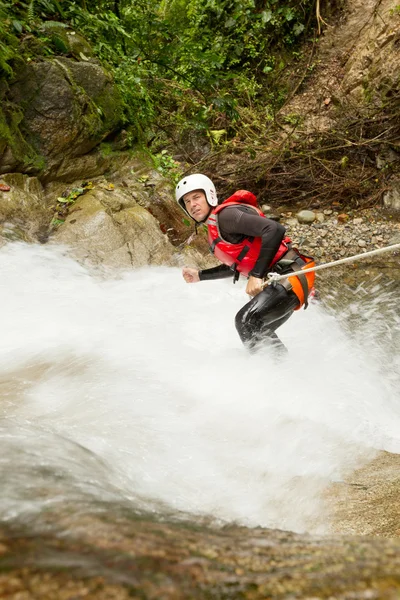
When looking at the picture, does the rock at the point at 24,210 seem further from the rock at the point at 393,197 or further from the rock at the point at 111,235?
the rock at the point at 393,197

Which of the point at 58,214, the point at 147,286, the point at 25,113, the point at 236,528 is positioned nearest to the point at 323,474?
the point at 236,528

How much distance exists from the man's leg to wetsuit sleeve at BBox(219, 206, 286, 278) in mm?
276

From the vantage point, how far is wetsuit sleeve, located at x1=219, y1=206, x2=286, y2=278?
3.46 m

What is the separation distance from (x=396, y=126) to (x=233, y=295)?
15.5 ft

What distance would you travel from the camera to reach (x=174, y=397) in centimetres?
326

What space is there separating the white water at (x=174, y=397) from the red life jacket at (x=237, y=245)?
3.01ft

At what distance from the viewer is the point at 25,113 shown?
19.6 ft

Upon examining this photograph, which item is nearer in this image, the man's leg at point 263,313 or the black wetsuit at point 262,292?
the black wetsuit at point 262,292

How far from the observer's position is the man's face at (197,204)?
12.4 feet

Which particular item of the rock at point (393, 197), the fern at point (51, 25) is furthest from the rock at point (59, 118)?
the rock at point (393, 197)

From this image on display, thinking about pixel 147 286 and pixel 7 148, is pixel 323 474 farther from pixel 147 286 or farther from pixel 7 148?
pixel 7 148

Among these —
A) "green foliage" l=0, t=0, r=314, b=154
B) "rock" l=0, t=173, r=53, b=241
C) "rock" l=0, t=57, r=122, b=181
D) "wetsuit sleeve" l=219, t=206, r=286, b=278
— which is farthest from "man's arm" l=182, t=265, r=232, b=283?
"green foliage" l=0, t=0, r=314, b=154

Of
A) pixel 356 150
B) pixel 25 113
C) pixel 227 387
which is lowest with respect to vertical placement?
pixel 227 387

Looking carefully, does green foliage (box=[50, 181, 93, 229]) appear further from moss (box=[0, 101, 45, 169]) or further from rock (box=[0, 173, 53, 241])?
moss (box=[0, 101, 45, 169])
